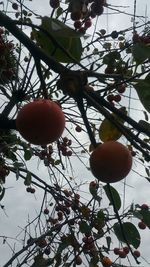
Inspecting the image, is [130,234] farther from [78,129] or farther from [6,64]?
[78,129]

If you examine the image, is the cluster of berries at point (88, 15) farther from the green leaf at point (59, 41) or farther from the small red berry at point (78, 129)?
the green leaf at point (59, 41)

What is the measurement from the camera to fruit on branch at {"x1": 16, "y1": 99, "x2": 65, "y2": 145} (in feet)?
3.28

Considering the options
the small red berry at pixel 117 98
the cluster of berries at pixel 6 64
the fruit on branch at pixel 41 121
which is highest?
the cluster of berries at pixel 6 64

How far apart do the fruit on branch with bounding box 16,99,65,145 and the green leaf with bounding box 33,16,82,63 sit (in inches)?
7.1

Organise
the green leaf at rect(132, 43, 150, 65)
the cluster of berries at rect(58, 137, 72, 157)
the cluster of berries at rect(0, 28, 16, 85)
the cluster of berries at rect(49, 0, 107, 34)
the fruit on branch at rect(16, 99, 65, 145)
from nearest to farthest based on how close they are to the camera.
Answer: the fruit on branch at rect(16, 99, 65, 145)
the green leaf at rect(132, 43, 150, 65)
the cluster of berries at rect(49, 0, 107, 34)
the cluster of berries at rect(0, 28, 16, 85)
the cluster of berries at rect(58, 137, 72, 157)

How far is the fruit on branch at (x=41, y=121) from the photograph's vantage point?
3.28 ft

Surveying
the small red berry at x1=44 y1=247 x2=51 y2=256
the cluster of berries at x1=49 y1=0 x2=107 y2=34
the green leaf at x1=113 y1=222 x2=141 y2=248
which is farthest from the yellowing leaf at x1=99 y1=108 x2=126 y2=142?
the small red berry at x1=44 y1=247 x2=51 y2=256

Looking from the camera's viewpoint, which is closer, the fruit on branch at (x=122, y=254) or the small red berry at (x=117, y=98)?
the small red berry at (x=117, y=98)

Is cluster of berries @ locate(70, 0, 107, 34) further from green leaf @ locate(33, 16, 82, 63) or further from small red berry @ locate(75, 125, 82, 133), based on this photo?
green leaf @ locate(33, 16, 82, 63)

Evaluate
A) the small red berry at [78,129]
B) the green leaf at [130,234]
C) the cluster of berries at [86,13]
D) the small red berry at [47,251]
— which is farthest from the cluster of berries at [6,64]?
the green leaf at [130,234]

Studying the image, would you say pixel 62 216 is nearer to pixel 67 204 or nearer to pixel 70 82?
pixel 67 204

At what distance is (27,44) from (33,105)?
23cm

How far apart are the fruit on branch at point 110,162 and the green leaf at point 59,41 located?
27cm

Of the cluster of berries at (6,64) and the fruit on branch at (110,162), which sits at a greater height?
the cluster of berries at (6,64)
